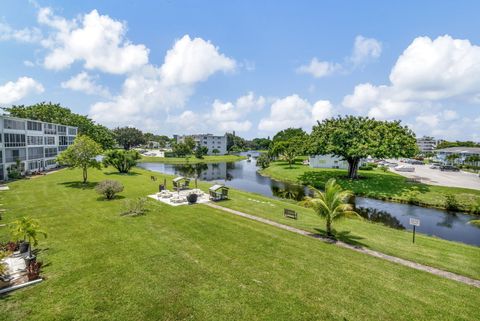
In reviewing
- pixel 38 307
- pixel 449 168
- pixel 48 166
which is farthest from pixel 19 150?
pixel 449 168

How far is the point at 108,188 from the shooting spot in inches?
1025

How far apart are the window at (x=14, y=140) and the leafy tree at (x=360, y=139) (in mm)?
53696

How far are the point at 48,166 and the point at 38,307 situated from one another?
5800 centimetres

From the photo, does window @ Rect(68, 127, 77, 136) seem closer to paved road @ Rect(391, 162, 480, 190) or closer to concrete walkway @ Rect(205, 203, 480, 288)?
concrete walkway @ Rect(205, 203, 480, 288)

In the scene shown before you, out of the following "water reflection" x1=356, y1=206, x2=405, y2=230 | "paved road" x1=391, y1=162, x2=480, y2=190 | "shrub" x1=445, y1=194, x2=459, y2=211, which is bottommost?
"water reflection" x1=356, y1=206, x2=405, y2=230

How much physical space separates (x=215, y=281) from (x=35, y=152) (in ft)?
180

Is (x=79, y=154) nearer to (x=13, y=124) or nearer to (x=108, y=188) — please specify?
(x=108, y=188)

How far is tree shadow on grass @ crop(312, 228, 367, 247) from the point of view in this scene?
17.0m

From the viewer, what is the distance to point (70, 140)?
223 ft

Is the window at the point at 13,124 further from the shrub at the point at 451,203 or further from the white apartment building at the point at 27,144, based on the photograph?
the shrub at the point at 451,203

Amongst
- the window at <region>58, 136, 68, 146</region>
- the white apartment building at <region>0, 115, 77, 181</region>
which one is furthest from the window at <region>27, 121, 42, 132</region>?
the window at <region>58, 136, 68, 146</region>

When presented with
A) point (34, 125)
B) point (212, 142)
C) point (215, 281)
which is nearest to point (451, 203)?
point (215, 281)

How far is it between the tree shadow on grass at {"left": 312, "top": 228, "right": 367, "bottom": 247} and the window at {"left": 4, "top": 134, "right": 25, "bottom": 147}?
48.9 meters

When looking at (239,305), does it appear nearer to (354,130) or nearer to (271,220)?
(271,220)
